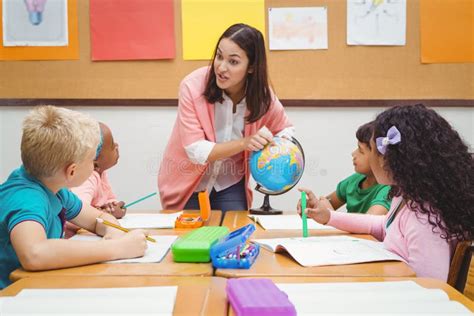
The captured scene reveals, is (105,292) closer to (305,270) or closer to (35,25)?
(305,270)

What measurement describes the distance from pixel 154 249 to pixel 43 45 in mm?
2045

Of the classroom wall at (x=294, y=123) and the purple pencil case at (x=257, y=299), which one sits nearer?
the purple pencil case at (x=257, y=299)

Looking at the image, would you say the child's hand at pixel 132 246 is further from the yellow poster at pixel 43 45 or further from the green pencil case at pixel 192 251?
the yellow poster at pixel 43 45

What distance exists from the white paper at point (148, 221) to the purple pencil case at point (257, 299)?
2.70 feet

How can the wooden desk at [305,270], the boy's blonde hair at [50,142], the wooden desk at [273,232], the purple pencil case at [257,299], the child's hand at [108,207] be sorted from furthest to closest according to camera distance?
the child's hand at [108,207]
the wooden desk at [273,232]
the boy's blonde hair at [50,142]
the wooden desk at [305,270]
the purple pencil case at [257,299]

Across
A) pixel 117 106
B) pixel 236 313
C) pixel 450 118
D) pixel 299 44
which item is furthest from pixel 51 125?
pixel 450 118

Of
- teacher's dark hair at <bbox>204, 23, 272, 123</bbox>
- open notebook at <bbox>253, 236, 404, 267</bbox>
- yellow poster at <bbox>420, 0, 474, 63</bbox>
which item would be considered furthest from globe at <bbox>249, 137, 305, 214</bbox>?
yellow poster at <bbox>420, 0, 474, 63</bbox>

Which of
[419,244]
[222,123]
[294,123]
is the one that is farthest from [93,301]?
[294,123]

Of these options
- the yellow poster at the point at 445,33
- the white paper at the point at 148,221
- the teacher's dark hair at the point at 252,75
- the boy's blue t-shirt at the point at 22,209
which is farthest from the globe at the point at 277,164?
the yellow poster at the point at 445,33

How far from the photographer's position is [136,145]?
2895 millimetres

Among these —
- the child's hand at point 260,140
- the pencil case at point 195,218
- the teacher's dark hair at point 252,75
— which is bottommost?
the pencil case at point 195,218

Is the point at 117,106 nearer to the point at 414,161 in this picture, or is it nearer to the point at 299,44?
the point at 299,44

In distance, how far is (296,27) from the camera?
280 cm

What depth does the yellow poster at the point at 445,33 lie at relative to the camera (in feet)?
9.25
